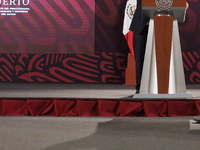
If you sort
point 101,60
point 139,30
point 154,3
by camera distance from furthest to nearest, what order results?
point 101,60
point 139,30
point 154,3

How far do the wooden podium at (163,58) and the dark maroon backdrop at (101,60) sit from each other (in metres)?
2.38

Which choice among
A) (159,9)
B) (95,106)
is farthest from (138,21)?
(95,106)

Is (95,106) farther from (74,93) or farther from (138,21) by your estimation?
(138,21)

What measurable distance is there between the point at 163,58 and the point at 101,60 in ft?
8.30

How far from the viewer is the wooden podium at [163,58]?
6.70 ft

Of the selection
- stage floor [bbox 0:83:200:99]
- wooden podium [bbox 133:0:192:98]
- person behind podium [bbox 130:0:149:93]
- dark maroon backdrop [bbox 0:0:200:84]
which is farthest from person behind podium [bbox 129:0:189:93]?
dark maroon backdrop [bbox 0:0:200:84]

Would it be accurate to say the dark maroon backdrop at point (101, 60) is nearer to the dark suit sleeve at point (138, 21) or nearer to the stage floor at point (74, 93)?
the stage floor at point (74, 93)

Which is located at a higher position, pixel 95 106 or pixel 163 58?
pixel 163 58

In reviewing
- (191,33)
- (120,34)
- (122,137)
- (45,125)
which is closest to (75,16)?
(120,34)

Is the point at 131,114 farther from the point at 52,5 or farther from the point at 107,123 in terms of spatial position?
the point at 52,5

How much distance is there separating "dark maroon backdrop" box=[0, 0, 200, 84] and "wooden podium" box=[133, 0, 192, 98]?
2.38m

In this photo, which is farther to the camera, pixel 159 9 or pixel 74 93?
pixel 74 93

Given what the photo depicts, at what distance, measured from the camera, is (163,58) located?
2064mm

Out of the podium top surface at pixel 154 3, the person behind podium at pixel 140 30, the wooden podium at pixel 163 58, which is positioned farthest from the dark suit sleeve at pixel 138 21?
the podium top surface at pixel 154 3
